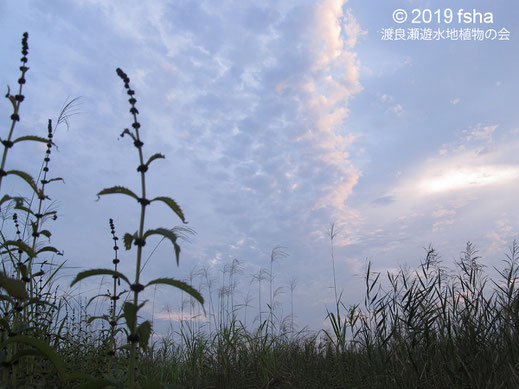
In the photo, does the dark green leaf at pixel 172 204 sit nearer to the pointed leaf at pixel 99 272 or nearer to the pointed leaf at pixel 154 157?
the pointed leaf at pixel 154 157

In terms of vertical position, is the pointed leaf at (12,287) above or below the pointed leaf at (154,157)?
below

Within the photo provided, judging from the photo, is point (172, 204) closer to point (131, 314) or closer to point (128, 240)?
point (128, 240)

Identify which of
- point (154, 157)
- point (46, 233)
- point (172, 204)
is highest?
point (154, 157)

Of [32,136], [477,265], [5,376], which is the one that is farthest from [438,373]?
[32,136]

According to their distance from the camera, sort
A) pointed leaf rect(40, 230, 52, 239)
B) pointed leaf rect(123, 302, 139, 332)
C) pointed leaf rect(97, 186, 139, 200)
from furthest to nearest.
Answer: pointed leaf rect(40, 230, 52, 239) < pointed leaf rect(97, 186, 139, 200) < pointed leaf rect(123, 302, 139, 332)

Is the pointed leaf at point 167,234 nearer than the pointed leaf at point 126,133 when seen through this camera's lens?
Yes

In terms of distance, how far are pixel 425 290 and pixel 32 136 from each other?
4.11 meters

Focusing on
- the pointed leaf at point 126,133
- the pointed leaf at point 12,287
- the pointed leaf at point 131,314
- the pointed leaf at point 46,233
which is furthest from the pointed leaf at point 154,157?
the pointed leaf at point 46,233

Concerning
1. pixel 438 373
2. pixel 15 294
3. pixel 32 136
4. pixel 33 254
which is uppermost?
pixel 32 136

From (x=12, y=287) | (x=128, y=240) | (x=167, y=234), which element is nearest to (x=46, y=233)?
(x=12, y=287)

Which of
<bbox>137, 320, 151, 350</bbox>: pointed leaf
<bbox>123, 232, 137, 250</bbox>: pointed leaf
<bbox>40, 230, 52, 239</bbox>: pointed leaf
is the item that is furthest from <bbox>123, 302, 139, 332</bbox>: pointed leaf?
<bbox>40, 230, 52, 239</bbox>: pointed leaf

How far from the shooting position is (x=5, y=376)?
98.2 inches

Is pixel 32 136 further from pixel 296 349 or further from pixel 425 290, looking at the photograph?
pixel 296 349

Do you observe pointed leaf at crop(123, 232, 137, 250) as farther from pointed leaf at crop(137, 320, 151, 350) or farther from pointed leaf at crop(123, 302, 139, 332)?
pointed leaf at crop(137, 320, 151, 350)
